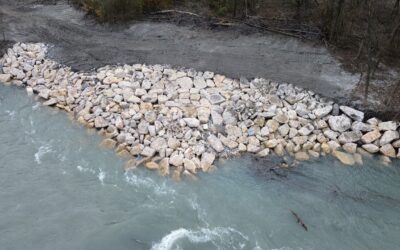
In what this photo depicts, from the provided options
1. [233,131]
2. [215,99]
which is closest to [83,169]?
[233,131]

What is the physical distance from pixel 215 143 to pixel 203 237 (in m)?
2.73

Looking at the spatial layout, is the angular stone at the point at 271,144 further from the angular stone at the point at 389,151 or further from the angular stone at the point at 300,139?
the angular stone at the point at 389,151

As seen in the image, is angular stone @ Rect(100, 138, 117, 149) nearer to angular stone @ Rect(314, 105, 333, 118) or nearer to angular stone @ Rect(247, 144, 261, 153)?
angular stone @ Rect(247, 144, 261, 153)

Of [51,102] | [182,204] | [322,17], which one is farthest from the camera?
[322,17]

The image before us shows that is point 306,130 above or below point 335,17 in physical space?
below

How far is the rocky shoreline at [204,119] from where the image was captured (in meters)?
10.3

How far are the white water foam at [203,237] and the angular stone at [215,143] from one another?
7.61 ft

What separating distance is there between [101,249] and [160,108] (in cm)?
418

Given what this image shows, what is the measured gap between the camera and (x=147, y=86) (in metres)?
11.8

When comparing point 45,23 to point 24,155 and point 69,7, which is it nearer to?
point 69,7

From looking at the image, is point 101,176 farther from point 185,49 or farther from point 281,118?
point 185,49

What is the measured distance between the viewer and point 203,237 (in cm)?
825

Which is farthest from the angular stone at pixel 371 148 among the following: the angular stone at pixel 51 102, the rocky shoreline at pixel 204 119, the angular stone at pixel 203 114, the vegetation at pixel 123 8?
the vegetation at pixel 123 8

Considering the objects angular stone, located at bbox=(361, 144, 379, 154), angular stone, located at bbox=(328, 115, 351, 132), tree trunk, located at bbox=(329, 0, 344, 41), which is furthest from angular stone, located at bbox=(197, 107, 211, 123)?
tree trunk, located at bbox=(329, 0, 344, 41)
